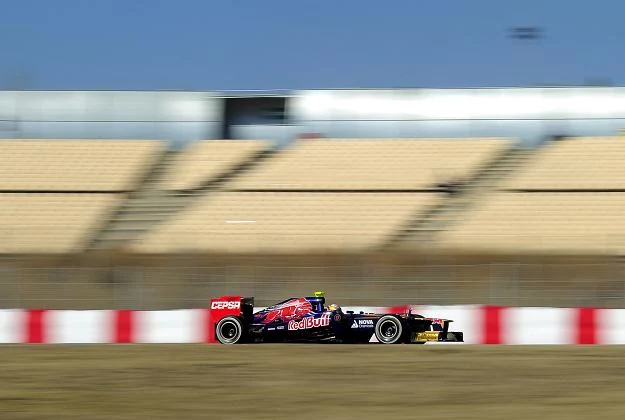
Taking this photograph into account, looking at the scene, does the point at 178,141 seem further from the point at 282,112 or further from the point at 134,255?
the point at 134,255

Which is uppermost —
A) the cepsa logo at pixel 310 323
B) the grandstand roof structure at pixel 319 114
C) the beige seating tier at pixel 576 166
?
the grandstand roof structure at pixel 319 114

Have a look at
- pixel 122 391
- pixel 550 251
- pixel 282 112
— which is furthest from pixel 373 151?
pixel 122 391

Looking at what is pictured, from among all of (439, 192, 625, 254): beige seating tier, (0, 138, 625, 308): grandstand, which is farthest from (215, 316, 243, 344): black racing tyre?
(439, 192, 625, 254): beige seating tier

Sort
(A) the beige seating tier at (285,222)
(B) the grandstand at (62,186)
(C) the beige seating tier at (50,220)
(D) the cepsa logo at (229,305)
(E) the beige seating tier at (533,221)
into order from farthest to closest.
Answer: (B) the grandstand at (62,186) < (A) the beige seating tier at (285,222) < (C) the beige seating tier at (50,220) < (E) the beige seating tier at (533,221) < (D) the cepsa logo at (229,305)

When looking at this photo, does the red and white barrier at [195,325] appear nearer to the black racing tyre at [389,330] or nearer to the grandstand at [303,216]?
the black racing tyre at [389,330]

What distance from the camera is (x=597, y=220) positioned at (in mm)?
22203

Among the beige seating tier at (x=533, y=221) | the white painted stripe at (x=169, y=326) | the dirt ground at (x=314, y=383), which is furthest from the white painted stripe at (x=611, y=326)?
the beige seating tier at (x=533, y=221)

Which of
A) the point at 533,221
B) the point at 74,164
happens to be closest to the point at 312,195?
the point at 533,221

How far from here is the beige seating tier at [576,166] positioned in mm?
24250

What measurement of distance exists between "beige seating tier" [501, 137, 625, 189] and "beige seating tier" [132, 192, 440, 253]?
104 inches

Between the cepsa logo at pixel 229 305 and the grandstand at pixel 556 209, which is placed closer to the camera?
the cepsa logo at pixel 229 305

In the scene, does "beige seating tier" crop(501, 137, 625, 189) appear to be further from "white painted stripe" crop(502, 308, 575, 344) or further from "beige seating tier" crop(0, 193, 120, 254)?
"white painted stripe" crop(502, 308, 575, 344)

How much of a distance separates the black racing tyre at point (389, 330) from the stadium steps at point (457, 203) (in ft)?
29.1

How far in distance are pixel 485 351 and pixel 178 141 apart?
1950 centimetres
